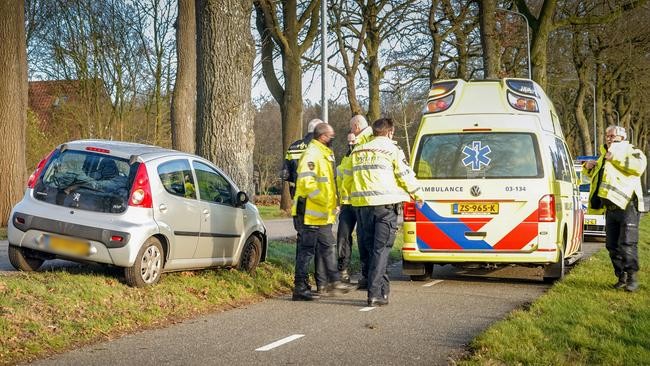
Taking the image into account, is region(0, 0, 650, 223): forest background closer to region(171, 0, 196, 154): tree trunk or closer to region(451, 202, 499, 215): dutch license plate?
region(171, 0, 196, 154): tree trunk

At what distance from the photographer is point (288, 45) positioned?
79.8 ft

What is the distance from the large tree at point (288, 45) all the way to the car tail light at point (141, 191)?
1511 centimetres

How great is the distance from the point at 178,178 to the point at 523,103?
4.87 meters

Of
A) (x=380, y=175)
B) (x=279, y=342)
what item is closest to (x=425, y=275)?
(x=380, y=175)

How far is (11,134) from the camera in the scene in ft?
54.4

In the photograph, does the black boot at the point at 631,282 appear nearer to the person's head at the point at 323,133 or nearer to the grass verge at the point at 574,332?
the grass verge at the point at 574,332

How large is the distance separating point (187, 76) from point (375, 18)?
792cm

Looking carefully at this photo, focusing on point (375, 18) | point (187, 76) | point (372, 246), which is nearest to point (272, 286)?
point (372, 246)

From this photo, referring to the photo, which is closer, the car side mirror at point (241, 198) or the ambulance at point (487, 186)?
the car side mirror at point (241, 198)

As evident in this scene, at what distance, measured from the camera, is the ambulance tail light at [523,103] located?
11690 mm

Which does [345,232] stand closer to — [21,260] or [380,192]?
[380,192]

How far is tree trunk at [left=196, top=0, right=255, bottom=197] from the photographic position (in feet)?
38.2

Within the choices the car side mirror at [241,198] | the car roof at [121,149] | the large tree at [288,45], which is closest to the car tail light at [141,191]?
the car roof at [121,149]

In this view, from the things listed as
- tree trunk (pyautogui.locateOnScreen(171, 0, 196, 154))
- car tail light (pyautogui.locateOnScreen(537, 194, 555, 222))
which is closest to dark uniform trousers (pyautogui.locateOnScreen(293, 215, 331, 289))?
car tail light (pyautogui.locateOnScreen(537, 194, 555, 222))
